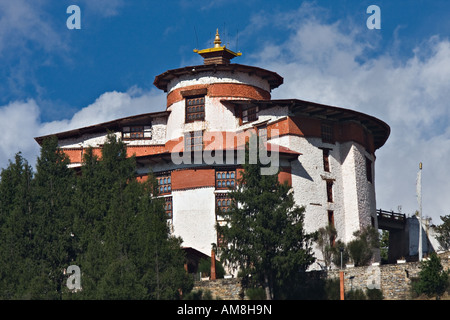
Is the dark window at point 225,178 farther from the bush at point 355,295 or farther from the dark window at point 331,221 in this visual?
the bush at point 355,295

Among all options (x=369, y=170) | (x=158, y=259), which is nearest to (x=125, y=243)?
(x=158, y=259)

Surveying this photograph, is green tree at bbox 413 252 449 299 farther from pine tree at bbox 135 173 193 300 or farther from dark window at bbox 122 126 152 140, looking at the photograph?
dark window at bbox 122 126 152 140

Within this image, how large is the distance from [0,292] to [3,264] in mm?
1811

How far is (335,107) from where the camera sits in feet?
190

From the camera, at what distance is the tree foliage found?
43.8m

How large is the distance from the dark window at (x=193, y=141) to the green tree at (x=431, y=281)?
19.8 meters

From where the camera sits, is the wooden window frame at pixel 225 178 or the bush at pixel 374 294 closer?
the bush at pixel 374 294

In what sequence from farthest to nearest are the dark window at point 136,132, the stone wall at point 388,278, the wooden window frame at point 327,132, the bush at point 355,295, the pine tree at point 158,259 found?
1. the dark window at point 136,132
2. the wooden window frame at point 327,132
3. the stone wall at point 388,278
4. the bush at point 355,295
5. the pine tree at point 158,259

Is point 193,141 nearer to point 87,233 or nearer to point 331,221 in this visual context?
point 331,221

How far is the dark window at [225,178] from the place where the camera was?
56625mm

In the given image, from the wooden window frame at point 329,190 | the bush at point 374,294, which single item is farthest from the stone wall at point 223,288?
the wooden window frame at point 329,190

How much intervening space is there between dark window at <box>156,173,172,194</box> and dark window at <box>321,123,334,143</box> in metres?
10.9
